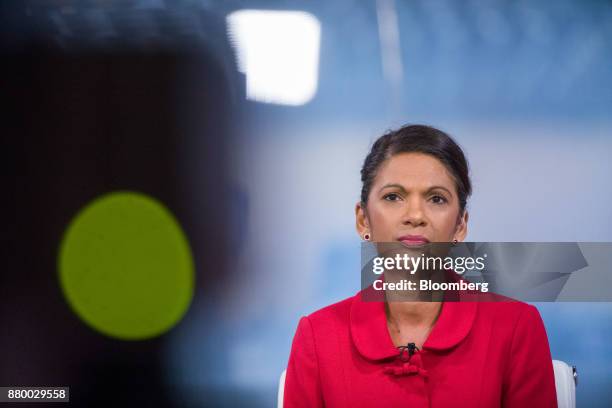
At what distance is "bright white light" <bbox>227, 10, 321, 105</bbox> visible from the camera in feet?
6.14

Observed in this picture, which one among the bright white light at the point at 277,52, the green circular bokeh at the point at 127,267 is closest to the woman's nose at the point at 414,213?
the bright white light at the point at 277,52

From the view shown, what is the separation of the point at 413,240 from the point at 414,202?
0.10m

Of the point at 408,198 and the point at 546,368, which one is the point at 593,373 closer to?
the point at 546,368

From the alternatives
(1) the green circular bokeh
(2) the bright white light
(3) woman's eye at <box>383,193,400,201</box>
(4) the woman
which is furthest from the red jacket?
(2) the bright white light

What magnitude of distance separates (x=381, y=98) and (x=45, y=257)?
3.44 feet

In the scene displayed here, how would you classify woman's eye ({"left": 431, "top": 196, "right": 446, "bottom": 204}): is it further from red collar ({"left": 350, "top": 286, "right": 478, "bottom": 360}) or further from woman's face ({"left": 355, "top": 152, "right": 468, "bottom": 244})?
red collar ({"left": 350, "top": 286, "right": 478, "bottom": 360})

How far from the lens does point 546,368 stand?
1.63m

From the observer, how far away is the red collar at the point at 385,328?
1.65 m

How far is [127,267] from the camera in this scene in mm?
1860

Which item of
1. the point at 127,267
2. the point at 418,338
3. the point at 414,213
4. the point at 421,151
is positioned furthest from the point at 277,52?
the point at 418,338

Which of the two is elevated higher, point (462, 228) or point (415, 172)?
point (415, 172)

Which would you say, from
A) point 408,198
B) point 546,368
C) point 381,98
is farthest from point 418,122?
point 546,368

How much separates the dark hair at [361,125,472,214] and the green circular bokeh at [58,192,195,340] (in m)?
0.55

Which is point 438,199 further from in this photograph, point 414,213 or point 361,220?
point 361,220
